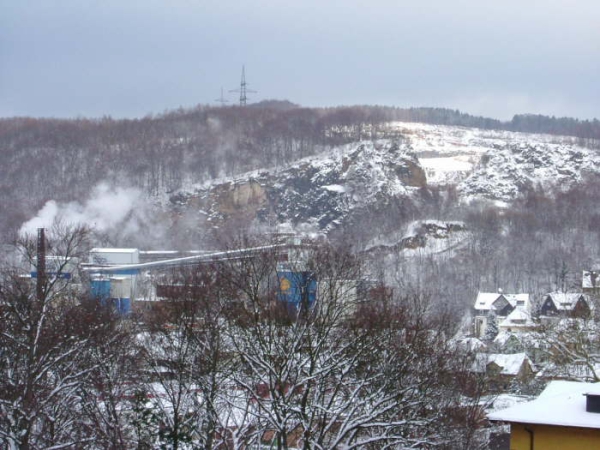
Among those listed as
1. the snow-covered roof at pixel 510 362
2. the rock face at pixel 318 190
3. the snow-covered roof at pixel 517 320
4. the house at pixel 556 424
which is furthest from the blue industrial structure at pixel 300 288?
the rock face at pixel 318 190

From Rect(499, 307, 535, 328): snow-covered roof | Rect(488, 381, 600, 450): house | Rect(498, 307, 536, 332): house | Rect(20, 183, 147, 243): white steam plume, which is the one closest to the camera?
Rect(488, 381, 600, 450): house

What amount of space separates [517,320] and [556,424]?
55078 mm

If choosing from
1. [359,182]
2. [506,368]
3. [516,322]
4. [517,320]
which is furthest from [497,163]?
[506,368]

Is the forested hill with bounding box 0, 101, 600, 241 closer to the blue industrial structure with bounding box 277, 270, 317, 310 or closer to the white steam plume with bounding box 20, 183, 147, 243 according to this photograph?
the white steam plume with bounding box 20, 183, 147, 243

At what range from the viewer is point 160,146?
482ft

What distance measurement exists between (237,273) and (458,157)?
148059 millimetres

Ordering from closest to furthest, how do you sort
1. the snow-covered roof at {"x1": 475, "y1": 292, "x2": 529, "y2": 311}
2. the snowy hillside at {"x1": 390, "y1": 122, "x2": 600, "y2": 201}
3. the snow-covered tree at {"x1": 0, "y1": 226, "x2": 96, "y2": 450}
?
the snow-covered tree at {"x1": 0, "y1": 226, "x2": 96, "y2": 450}, the snow-covered roof at {"x1": 475, "y1": 292, "x2": 529, "y2": 311}, the snowy hillside at {"x1": 390, "y1": 122, "x2": 600, "y2": 201}

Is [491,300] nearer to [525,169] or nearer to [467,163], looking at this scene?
[525,169]

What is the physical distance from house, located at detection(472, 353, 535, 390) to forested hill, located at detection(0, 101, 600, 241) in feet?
285

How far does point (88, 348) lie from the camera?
1891cm

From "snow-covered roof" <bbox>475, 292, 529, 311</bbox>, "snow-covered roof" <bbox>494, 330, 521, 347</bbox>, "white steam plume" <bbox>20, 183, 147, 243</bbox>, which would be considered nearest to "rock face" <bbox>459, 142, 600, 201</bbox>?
"white steam plume" <bbox>20, 183, 147, 243</bbox>

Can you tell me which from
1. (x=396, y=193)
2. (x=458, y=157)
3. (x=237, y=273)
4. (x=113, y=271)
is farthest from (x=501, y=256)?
(x=237, y=273)

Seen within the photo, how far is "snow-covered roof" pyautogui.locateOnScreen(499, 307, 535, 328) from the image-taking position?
65.4 metres

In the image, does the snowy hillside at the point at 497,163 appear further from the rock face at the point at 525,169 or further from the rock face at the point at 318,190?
the rock face at the point at 318,190
